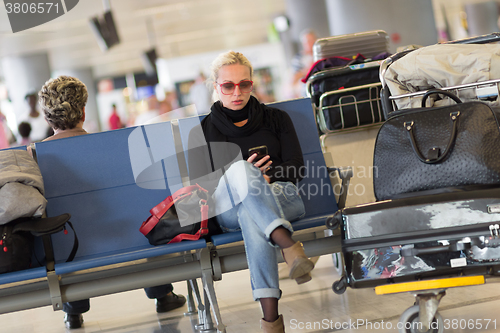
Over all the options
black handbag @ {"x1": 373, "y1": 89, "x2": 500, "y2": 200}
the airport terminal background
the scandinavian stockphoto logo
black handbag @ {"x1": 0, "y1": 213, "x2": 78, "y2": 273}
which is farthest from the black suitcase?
the scandinavian stockphoto logo

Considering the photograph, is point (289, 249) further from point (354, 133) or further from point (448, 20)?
point (448, 20)

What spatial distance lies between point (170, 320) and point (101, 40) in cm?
921

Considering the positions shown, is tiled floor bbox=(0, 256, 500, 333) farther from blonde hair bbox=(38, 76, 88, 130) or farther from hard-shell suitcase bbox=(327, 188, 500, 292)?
blonde hair bbox=(38, 76, 88, 130)

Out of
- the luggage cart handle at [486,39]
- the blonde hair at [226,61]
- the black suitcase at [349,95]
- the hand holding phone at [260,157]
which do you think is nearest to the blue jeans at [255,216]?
the hand holding phone at [260,157]

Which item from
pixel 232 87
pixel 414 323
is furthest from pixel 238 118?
pixel 414 323

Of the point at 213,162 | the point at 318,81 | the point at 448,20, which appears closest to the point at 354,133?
the point at 318,81

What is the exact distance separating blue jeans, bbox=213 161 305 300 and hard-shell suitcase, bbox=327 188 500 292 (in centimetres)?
32

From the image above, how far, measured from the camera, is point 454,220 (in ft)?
5.99

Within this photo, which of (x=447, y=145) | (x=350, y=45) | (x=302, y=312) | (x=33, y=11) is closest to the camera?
(x=447, y=145)

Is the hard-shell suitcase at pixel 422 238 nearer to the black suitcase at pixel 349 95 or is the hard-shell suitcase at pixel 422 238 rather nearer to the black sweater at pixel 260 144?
the black sweater at pixel 260 144

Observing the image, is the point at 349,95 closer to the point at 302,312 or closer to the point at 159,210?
the point at 302,312

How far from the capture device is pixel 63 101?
2.82 m

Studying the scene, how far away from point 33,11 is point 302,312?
10262 mm

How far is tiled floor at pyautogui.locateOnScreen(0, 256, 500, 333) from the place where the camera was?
7.65 feet
